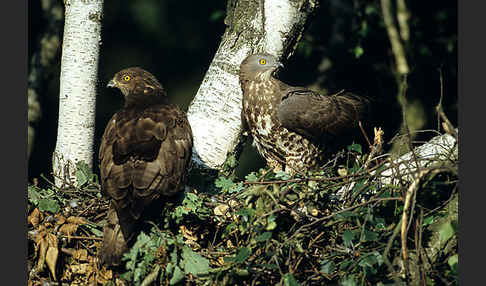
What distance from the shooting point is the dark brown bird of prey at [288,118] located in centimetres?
527

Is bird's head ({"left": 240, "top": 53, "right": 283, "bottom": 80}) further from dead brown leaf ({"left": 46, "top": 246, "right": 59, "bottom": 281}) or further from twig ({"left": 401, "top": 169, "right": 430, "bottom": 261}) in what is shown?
dead brown leaf ({"left": 46, "top": 246, "right": 59, "bottom": 281})

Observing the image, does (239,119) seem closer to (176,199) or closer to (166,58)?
(176,199)

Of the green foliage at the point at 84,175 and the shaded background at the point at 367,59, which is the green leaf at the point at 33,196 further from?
the shaded background at the point at 367,59

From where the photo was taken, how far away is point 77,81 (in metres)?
4.80

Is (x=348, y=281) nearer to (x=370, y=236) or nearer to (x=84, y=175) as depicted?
(x=370, y=236)

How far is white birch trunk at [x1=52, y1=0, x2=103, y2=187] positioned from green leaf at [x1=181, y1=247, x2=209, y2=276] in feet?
4.74

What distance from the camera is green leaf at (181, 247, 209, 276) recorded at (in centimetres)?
380

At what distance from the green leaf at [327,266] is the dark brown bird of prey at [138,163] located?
3.71ft

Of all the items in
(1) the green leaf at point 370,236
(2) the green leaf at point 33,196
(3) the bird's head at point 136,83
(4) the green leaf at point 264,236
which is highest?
(3) the bird's head at point 136,83

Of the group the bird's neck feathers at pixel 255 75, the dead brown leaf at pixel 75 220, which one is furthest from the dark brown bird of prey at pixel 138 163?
the bird's neck feathers at pixel 255 75

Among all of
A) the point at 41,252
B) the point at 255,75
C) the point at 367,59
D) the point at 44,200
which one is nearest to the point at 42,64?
the point at 255,75

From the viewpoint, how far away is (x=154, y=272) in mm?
3818

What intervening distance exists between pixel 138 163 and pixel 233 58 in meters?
1.68

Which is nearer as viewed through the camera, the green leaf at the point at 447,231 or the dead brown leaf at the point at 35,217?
the green leaf at the point at 447,231
